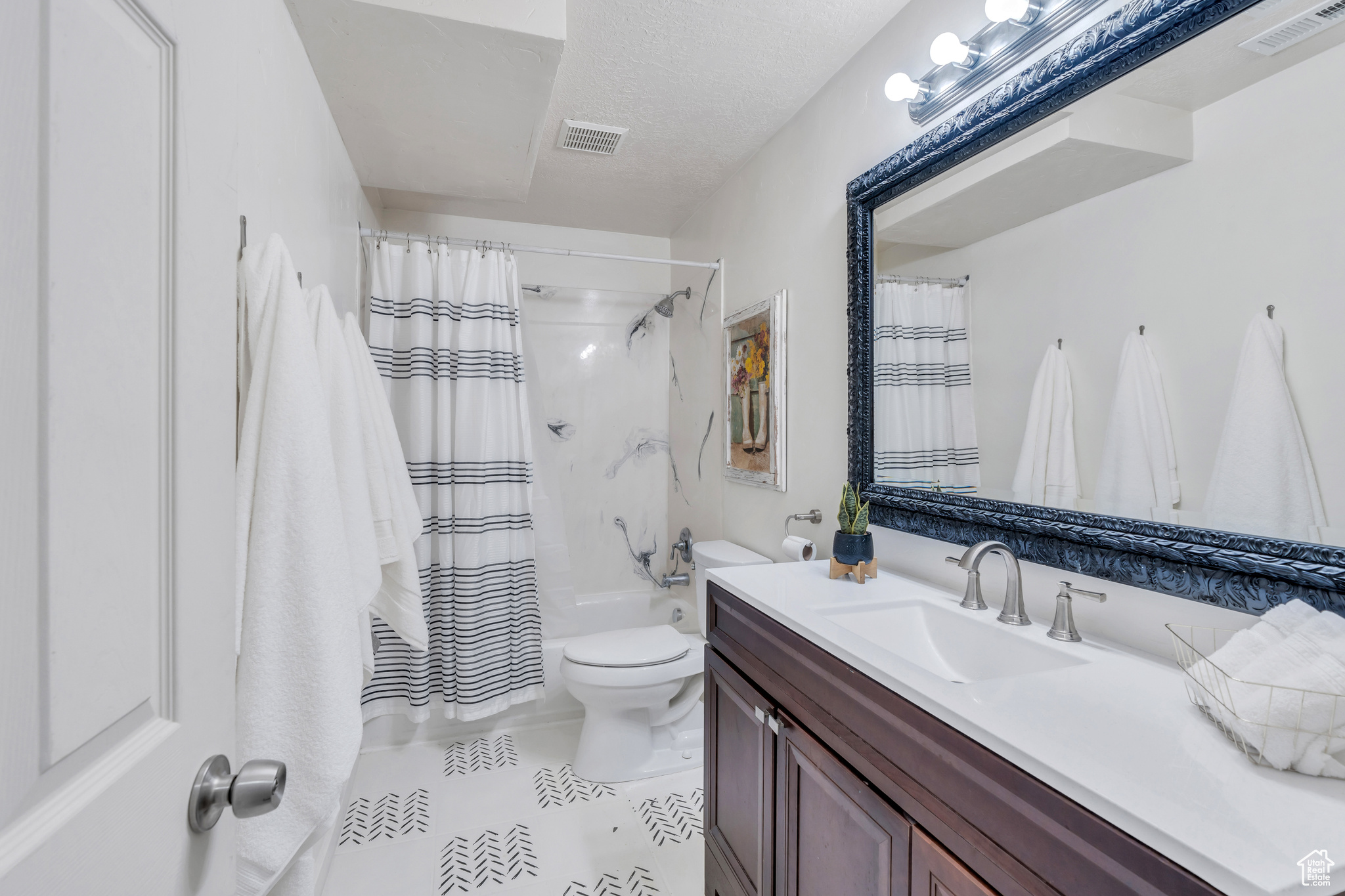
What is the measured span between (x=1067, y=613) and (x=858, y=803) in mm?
484

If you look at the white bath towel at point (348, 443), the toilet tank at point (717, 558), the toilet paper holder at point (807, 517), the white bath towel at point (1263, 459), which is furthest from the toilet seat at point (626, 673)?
the white bath towel at point (1263, 459)

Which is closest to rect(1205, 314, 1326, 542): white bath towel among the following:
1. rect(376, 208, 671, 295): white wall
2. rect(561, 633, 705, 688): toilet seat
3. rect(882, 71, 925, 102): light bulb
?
rect(882, 71, 925, 102): light bulb

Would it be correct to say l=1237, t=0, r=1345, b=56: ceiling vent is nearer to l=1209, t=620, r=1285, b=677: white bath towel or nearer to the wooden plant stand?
l=1209, t=620, r=1285, b=677: white bath towel

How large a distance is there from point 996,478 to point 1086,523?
0.23 meters

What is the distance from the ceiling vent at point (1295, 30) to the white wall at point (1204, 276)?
0.04 metres

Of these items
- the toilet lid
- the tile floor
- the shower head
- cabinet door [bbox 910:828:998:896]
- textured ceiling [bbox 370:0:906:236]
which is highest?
textured ceiling [bbox 370:0:906:236]

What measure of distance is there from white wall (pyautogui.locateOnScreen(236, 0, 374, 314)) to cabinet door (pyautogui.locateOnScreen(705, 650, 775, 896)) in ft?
4.15

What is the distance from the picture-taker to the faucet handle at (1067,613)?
1053 mm

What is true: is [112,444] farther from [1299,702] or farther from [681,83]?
[681,83]

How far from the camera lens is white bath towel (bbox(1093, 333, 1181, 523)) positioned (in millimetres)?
989

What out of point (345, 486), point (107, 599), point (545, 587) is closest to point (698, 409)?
point (545, 587)

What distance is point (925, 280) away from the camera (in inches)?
58.4

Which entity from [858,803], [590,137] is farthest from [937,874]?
[590,137]

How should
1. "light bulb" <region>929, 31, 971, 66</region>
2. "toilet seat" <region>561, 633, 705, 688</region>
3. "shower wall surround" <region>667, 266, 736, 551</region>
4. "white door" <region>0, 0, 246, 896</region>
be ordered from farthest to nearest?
"shower wall surround" <region>667, 266, 736, 551</region> → "toilet seat" <region>561, 633, 705, 688</region> → "light bulb" <region>929, 31, 971, 66</region> → "white door" <region>0, 0, 246, 896</region>
